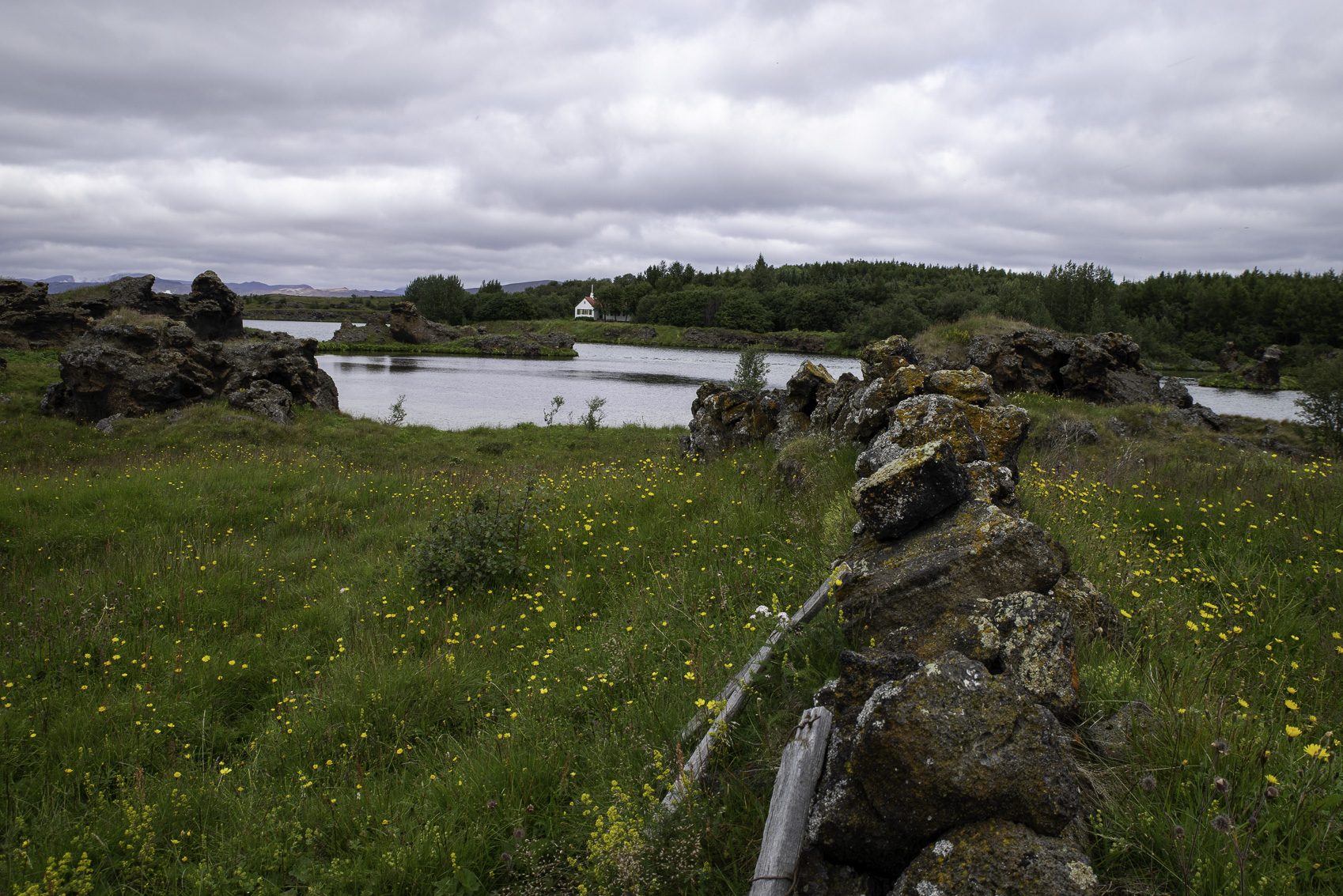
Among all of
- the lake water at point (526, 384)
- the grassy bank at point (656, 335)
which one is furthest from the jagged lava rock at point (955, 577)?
the grassy bank at point (656, 335)

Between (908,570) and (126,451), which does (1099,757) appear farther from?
(126,451)

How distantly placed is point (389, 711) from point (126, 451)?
1816 cm

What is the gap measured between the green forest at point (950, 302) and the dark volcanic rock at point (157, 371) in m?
38.1

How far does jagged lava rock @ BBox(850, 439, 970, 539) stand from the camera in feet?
15.1

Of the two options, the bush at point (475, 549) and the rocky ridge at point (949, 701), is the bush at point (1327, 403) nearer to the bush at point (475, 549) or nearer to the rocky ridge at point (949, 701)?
the rocky ridge at point (949, 701)

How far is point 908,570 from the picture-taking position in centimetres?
402

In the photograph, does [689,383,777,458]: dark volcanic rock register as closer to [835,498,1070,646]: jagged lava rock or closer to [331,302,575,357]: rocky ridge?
[835,498,1070,646]: jagged lava rock

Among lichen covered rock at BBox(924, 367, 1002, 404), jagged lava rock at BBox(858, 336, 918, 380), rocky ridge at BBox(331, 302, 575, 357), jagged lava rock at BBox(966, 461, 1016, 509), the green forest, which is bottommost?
jagged lava rock at BBox(966, 461, 1016, 509)

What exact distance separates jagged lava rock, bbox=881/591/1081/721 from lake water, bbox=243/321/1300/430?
26.2 meters

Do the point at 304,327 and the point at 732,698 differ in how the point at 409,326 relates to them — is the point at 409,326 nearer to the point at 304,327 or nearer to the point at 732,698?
the point at 304,327

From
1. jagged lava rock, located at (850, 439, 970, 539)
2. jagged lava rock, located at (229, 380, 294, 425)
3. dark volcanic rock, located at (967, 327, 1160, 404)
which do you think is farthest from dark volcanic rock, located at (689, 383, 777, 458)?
jagged lava rock, located at (229, 380, 294, 425)

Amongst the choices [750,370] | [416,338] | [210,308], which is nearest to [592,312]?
[416,338]

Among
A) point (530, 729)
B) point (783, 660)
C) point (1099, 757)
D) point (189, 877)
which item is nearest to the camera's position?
point (1099, 757)

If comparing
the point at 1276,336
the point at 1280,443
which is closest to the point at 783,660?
the point at 1280,443
